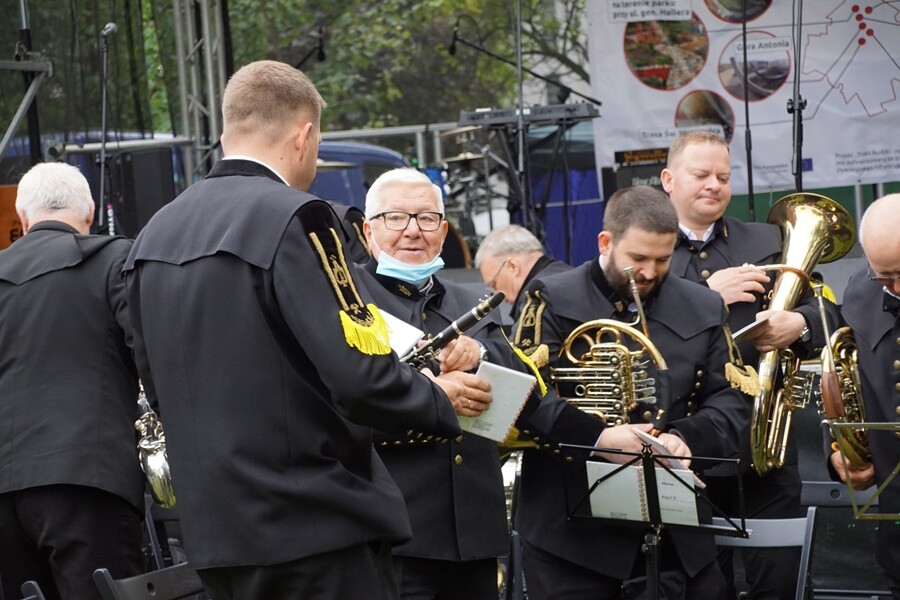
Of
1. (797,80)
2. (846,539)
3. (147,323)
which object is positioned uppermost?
(797,80)

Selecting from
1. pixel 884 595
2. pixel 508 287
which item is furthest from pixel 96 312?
pixel 884 595

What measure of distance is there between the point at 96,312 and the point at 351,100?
17.7 meters

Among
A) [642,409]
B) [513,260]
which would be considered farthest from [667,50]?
[642,409]

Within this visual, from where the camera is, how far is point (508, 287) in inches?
268

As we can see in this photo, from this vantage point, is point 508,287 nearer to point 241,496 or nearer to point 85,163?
point 85,163

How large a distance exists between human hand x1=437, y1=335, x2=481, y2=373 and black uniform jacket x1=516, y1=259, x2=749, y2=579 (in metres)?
0.66

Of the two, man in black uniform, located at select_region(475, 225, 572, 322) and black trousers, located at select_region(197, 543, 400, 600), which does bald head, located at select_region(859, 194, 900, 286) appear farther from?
man in black uniform, located at select_region(475, 225, 572, 322)

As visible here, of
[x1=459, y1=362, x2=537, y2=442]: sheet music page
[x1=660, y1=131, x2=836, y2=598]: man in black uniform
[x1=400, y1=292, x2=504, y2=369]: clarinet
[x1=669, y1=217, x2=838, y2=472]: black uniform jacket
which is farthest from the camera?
[x1=669, y1=217, x2=838, y2=472]: black uniform jacket

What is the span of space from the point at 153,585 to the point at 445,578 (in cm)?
85

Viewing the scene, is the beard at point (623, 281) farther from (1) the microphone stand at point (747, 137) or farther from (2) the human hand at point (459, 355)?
(1) the microphone stand at point (747, 137)

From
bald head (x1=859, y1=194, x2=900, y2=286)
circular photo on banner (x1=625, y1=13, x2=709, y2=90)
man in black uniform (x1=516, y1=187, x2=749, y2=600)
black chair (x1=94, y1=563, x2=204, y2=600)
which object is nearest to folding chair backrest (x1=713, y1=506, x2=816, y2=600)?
man in black uniform (x1=516, y1=187, x2=749, y2=600)

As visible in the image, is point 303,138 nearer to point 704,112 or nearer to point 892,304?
point 892,304

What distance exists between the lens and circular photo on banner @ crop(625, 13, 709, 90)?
829 cm

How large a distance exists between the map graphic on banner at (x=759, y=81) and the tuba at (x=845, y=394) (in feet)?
12.4
